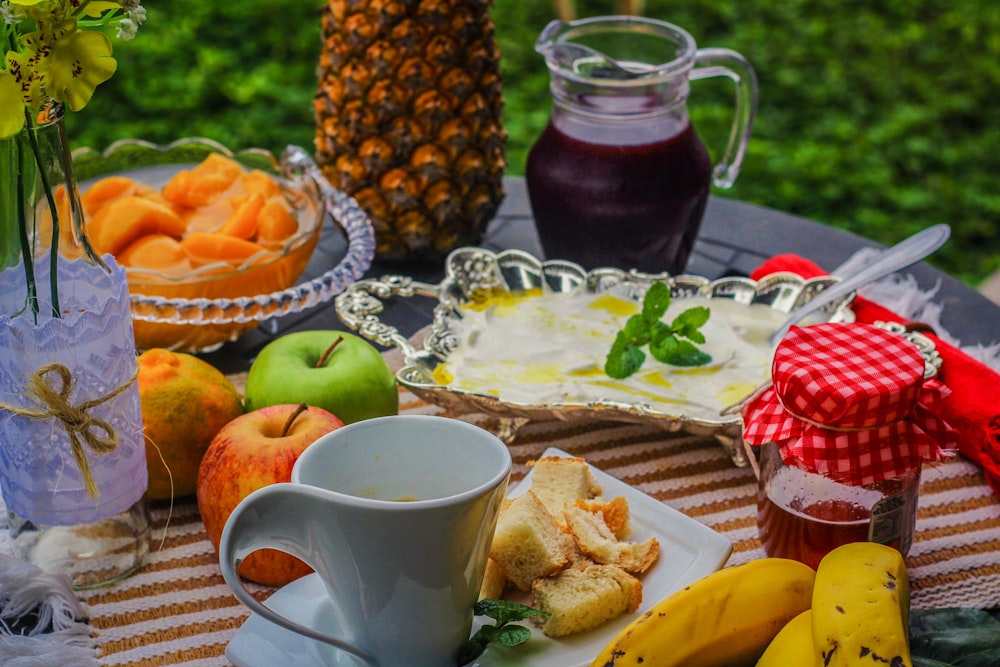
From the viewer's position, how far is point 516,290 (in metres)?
1.38

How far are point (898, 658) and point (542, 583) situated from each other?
0.28 m

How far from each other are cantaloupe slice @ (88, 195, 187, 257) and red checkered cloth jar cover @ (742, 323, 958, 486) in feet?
2.42

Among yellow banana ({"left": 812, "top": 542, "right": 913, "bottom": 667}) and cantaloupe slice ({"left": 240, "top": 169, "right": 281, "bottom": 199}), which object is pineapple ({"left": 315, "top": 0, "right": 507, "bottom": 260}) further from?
yellow banana ({"left": 812, "top": 542, "right": 913, "bottom": 667})

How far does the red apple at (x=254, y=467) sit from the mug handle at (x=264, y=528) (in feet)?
0.57

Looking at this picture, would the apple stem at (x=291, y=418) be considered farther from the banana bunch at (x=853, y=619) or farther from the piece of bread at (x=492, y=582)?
the banana bunch at (x=853, y=619)

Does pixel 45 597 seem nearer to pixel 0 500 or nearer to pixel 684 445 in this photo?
pixel 0 500

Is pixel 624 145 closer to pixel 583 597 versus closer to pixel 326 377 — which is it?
pixel 326 377

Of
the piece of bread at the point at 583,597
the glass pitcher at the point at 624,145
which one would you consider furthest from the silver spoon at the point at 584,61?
the piece of bread at the point at 583,597

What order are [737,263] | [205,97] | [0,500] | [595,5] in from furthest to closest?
[595,5] < [205,97] < [737,263] < [0,500]

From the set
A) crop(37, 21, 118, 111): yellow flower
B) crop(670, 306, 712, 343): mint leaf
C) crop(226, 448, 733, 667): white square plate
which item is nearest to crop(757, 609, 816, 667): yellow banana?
crop(226, 448, 733, 667): white square plate

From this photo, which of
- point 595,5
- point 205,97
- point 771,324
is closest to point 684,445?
point 771,324

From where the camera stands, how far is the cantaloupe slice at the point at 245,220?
4.27 ft

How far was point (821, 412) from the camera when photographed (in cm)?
87

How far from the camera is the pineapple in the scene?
4.68 feet
